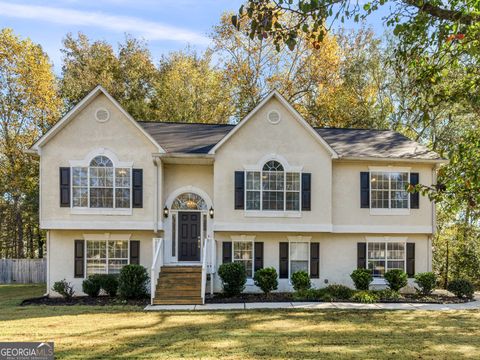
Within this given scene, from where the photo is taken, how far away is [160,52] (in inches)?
1308

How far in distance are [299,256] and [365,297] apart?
11.0 feet

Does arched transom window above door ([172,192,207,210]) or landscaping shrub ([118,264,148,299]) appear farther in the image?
arched transom window above door ([172,192,207,210])

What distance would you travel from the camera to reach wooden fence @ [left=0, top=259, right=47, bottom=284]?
81.8ft

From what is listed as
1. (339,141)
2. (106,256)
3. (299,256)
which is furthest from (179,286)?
(339,141)

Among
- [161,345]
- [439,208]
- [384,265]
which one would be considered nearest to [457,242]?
[439,208]

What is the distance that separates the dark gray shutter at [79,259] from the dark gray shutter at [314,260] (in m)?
9.35

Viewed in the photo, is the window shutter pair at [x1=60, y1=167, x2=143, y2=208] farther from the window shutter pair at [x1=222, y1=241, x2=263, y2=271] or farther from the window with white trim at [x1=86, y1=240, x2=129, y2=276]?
the window shutter pair at [x1=222, y1=241, x2=263, y2=271]

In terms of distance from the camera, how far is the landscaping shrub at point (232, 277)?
15.8 meters

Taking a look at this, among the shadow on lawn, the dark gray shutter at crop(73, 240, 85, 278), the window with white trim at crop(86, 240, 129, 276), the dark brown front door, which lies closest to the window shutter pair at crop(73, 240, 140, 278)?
the dark gray shutter at crop(73, 240, 85, 278)

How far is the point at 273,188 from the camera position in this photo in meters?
17.0

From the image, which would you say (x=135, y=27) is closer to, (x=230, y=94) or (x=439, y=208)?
(x=230, y=94)

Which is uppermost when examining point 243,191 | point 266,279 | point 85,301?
point 243,191

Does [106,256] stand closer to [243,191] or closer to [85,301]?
[85,301]

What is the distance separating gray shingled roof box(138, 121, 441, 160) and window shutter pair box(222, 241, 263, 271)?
3.99m
